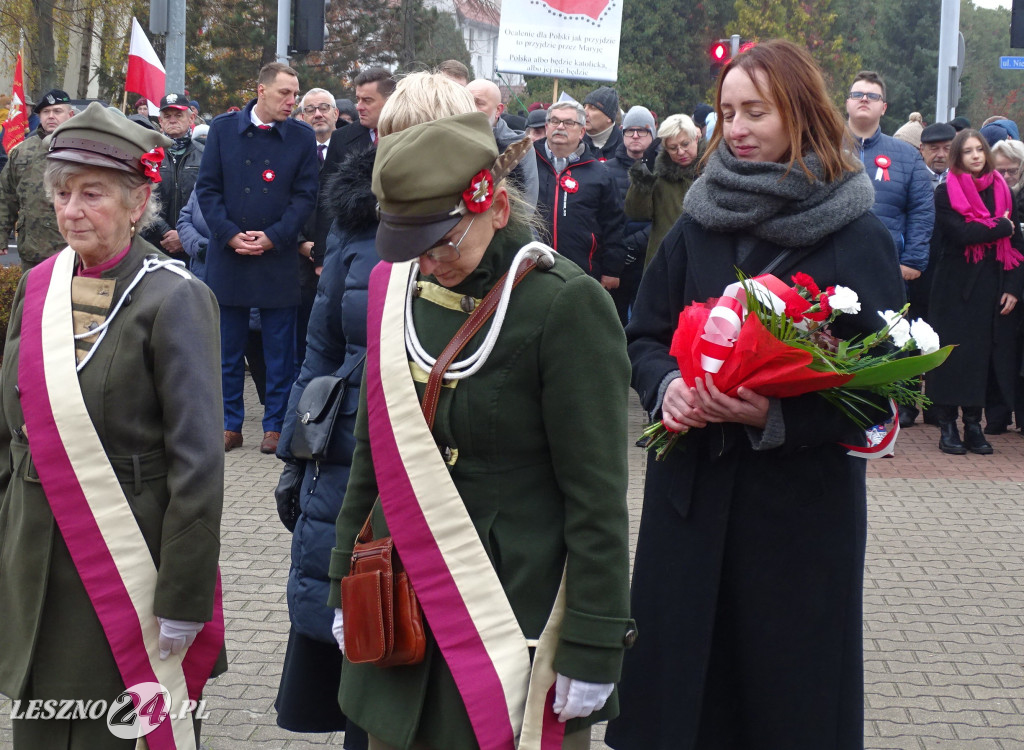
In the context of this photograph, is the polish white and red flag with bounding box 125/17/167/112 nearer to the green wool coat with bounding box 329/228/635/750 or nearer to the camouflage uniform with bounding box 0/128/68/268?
the camouflage uniform with bounding box 0/128/68/268

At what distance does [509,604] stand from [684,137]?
7308 mm

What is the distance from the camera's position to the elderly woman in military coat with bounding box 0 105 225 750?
3221 mm

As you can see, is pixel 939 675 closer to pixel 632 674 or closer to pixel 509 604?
pixel 632 674

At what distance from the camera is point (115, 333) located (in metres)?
3.27

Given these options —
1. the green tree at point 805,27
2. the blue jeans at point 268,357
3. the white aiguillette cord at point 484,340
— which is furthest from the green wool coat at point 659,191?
the green tree at point 805,27

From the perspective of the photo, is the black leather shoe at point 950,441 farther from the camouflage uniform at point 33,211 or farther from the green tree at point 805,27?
the green tree at point 805,27

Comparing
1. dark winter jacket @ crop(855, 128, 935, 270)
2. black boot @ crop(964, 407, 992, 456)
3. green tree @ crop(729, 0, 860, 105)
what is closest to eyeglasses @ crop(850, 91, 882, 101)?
dark winter jacket @ crop(855, 128, 935, 270)

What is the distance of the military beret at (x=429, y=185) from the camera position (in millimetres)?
2625

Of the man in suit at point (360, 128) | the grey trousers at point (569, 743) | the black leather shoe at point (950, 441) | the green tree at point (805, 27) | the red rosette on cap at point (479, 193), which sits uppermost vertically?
the green tree at point (805, 27)

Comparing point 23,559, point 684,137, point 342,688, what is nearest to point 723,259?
point 342,688

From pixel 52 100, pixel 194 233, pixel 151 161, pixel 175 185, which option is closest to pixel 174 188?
pixel 175 185

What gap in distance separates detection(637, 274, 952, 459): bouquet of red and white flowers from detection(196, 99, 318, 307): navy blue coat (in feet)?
19.7

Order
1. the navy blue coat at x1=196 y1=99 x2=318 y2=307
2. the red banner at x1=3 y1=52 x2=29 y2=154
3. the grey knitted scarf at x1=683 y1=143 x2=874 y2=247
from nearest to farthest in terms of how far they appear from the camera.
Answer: the grey knitted scarf at x1=683 y1=143 x2=874 y2=247
the navy blue coat at x1=196 y1=99 x2=318 y2=307
the red banner at x1=3 y1=52 x2=29 y2=154

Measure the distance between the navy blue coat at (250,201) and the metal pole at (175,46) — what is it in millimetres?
5387
